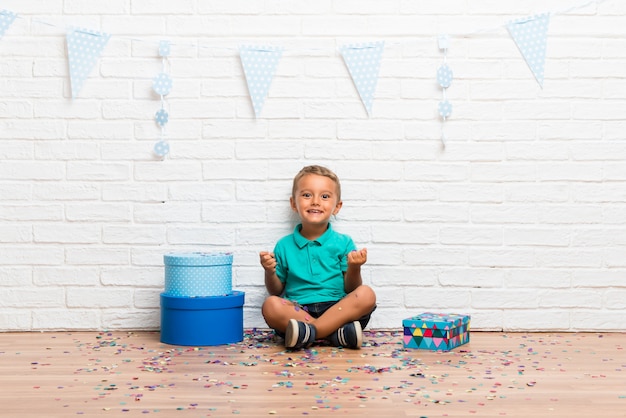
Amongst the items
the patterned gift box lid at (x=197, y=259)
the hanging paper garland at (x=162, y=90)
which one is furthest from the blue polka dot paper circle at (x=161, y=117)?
the patterned gift box lid at (x=197, y=259)

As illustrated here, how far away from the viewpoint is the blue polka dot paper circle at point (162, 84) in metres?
2.84

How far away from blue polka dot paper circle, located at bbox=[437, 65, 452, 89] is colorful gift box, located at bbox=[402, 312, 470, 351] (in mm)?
856

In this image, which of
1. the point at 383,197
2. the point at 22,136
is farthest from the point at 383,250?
the point at 22,136

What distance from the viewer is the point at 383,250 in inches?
113

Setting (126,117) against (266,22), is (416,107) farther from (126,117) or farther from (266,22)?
(126,117)

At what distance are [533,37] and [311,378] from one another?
1.53 metres

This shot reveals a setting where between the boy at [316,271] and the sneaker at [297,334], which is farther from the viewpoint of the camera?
the boy at [316,271]

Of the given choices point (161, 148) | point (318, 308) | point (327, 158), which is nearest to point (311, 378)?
point (318, 308)

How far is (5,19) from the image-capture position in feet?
9.28

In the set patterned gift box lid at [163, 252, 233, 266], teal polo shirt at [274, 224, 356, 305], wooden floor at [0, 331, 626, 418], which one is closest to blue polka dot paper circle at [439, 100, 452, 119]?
teal polo shirt at [274, 224, 356, 305]

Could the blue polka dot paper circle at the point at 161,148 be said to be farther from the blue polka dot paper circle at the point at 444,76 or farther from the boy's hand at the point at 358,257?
the blue polka dot paper circle at the point at 444,76

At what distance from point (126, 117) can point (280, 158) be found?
1.92 ft

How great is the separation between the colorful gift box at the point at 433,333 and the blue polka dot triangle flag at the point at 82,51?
1.45 meters

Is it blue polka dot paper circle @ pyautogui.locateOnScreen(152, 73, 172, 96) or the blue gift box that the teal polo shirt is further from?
blue polka dot paper circle @ pyautogui.locateOnScreen(152, 73, 172, 96)
